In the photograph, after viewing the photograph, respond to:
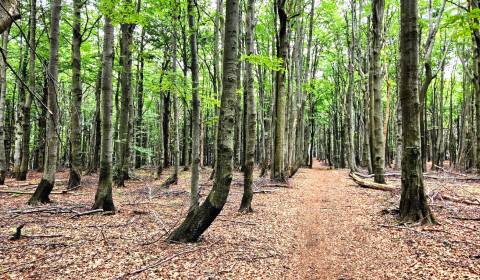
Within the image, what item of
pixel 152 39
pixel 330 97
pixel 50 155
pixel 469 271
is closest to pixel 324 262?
pixel 469 271

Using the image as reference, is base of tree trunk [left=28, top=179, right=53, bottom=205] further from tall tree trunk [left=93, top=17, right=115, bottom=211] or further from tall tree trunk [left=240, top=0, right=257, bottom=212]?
tall tree trunk [left=240, top=0, right=257, bottom=212]

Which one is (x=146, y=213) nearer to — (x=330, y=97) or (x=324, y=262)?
(x=324, y=262)

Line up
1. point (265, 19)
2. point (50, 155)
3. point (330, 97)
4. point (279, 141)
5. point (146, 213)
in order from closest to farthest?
point (146, 213) < point (50, 155) < point (279, 141) < point (265, 19) < point (330, 97)

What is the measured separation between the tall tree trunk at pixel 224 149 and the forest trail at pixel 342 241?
1634 mm

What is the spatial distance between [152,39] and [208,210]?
15.5 m

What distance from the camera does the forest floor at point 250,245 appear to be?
4.45 metres

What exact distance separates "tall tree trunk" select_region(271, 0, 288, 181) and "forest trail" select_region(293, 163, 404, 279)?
3.72 meters

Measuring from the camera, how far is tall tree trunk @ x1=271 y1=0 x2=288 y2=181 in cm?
1127

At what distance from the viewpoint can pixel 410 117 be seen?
22.4 feet

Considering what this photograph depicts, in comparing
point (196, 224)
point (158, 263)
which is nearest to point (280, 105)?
point (196, 224)

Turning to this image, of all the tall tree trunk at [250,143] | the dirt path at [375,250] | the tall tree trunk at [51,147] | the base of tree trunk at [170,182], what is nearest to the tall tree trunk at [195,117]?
the tall tree trunk at [250,143]

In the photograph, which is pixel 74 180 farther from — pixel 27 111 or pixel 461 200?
pixel 461 200

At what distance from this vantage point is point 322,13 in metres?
22.0

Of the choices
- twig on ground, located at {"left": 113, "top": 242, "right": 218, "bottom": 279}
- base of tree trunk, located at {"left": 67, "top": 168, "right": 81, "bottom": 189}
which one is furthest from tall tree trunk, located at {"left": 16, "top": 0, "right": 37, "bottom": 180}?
twig on ground, located at {"left": 113, "top": 242, "right": 218, "bottom": 279}
